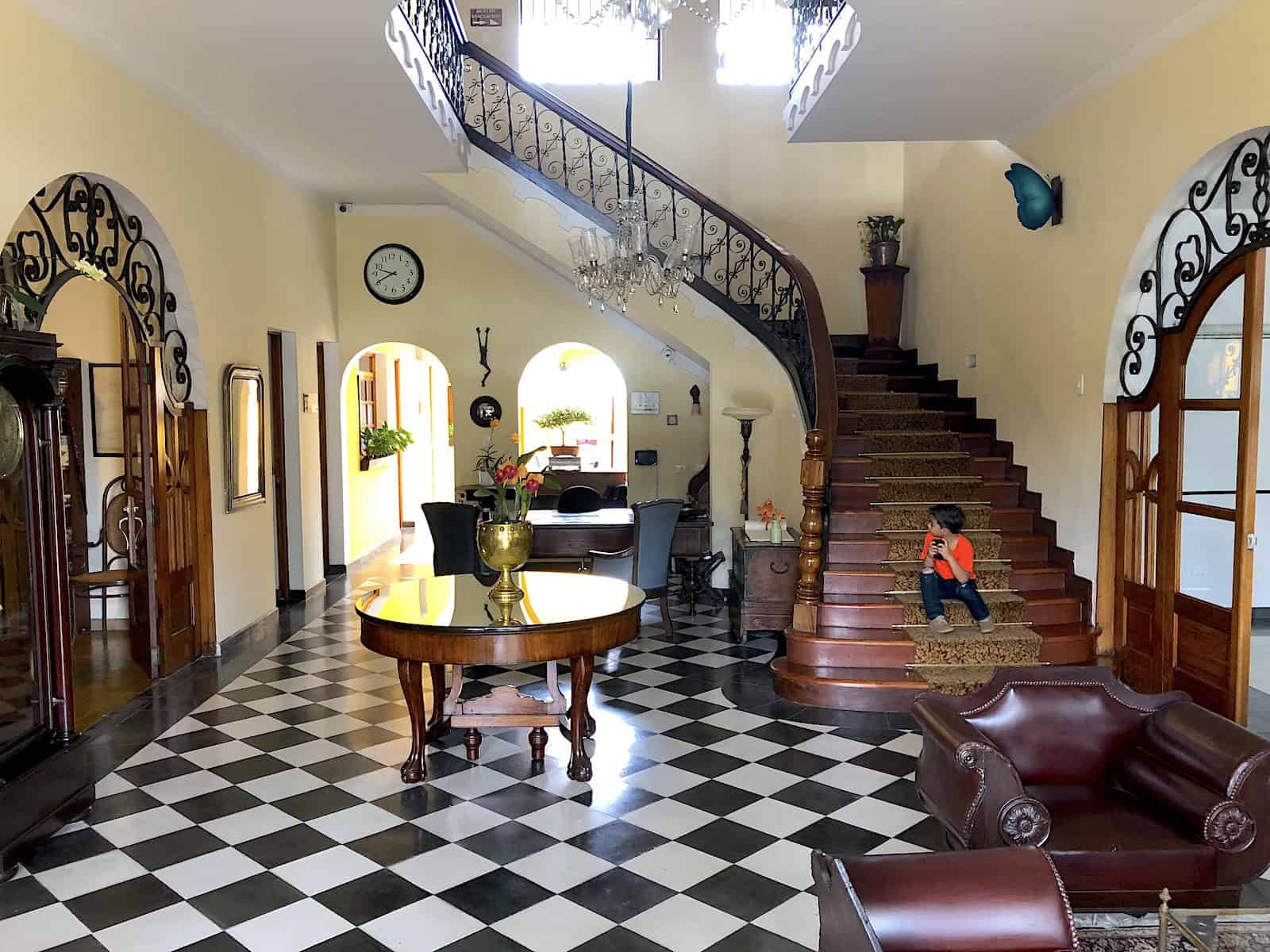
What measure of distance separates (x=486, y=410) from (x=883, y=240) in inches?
171

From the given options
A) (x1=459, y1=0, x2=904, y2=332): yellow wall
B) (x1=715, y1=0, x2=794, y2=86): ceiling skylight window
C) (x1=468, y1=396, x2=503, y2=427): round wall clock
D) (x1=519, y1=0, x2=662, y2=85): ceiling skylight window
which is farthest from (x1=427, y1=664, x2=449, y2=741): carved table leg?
(x1=715, y1=0, x2=794, y2=86): ceiling skylight window

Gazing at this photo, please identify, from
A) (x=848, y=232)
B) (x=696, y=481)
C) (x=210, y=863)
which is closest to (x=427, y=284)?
(x=696, y=481)

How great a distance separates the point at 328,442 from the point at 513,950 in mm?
7807

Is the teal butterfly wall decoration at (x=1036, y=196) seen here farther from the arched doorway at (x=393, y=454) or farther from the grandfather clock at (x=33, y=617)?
the arched doorway at (x=393, y=454)

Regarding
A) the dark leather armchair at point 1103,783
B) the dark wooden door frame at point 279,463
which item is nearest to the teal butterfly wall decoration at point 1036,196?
the dark leather armchair at point 1103,783

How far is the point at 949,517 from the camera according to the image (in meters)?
5.63

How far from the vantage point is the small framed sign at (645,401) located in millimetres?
10227

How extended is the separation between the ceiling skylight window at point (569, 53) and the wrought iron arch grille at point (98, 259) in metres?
5.24

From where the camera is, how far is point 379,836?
3.83m

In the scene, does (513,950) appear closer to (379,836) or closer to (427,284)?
(379,836)

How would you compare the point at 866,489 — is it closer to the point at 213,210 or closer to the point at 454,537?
the point at 454,537

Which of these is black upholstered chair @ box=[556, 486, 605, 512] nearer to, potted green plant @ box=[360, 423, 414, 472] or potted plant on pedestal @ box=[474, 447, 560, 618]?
potted green plant @ box=[360, 423, 414, 472]

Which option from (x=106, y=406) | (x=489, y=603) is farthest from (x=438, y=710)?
(x=106, y=406)

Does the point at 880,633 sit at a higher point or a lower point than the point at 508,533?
lower
